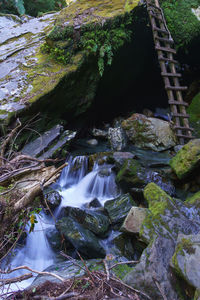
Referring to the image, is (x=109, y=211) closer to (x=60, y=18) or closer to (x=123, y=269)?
(x=123, y=269)

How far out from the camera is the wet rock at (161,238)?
83.0 inches

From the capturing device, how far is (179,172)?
4.51m

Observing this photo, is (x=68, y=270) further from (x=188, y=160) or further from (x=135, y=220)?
(x=188, y=160)

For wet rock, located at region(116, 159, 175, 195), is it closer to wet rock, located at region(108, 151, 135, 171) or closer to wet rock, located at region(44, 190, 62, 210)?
wet rock, located at region(108, 151, 135, 171)

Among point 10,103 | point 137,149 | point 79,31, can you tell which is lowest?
point 137,149

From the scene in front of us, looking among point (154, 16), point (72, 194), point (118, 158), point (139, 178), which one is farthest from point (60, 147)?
point (154, 16)

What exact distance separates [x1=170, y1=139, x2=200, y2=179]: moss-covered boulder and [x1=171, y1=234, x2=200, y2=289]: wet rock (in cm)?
242

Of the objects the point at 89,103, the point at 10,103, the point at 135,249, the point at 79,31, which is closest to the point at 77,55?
the point at 79,31

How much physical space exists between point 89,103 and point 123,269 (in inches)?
193

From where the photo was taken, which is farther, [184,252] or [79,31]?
[79,31]

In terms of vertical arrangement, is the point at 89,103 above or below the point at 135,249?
above

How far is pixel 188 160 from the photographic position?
436cm

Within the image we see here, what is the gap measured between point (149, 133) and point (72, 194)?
273 centimetres

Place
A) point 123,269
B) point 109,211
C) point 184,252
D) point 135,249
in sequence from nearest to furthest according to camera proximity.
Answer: point 184,252, point 123,269, point 135,249, point 109,211
